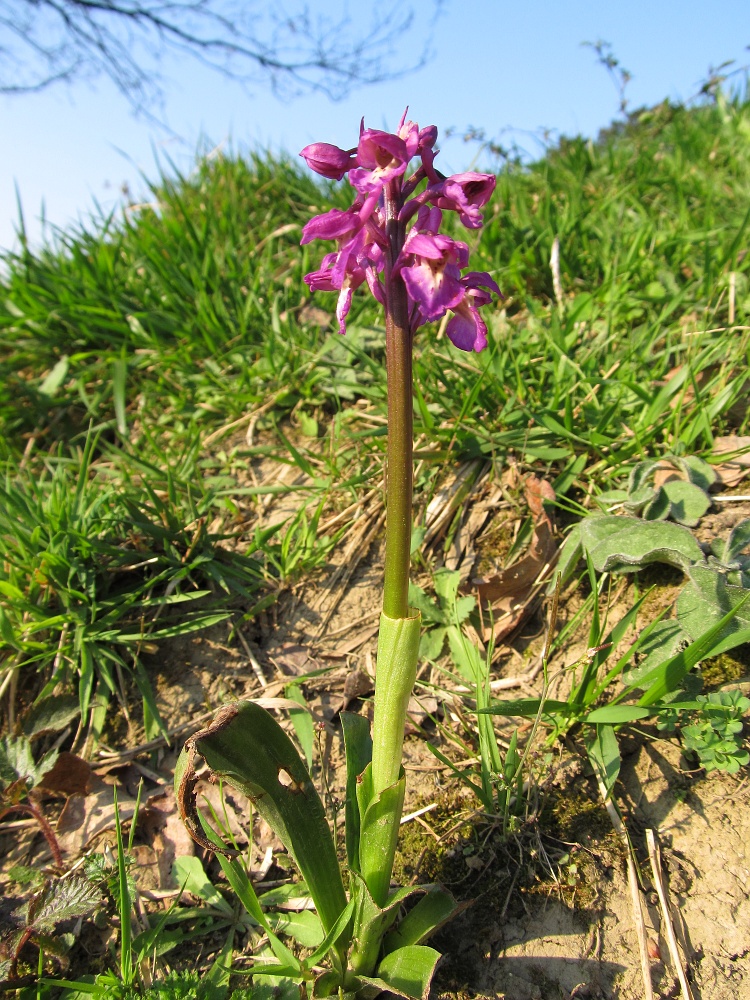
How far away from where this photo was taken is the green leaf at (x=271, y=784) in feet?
4.84

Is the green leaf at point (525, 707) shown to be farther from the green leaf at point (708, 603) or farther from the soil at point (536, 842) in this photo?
the green leaf at point (708, 603)

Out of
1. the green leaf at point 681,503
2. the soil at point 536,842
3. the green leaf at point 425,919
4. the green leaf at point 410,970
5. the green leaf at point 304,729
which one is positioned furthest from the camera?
the green leaf at point 681,503

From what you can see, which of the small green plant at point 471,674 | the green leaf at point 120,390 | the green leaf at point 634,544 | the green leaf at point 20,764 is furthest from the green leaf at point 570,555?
the green leaf at point 120,390

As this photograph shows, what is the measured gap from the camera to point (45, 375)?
405 cm

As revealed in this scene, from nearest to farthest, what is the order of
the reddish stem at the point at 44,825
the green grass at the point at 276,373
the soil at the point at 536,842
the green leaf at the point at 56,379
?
the soil at the point at 536,842
the reddish stem at the point at 44,825
the green grass at the point at 276,373
the green leaf at the point at 56,379

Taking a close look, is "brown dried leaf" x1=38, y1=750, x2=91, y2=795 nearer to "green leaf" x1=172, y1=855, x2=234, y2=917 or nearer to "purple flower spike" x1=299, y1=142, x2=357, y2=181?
"green leaf" x1=172, y1=855, x2=234, y2=917

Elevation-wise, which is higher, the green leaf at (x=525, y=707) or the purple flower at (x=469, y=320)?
the purple flower at (x=469, y=320)

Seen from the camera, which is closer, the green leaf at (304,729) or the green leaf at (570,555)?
the green leaf at (304,729)

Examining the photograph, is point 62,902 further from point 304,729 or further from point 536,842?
point 536,842

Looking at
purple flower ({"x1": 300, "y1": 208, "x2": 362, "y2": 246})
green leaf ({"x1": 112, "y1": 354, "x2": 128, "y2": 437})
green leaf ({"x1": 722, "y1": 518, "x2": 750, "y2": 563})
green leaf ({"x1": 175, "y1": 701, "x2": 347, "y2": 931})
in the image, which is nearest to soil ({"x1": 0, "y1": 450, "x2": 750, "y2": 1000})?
green leaf ({"x1": 722, "y1": 518, "x2": 750, "y2": 563})

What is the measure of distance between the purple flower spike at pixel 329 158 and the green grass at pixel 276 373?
138 cm

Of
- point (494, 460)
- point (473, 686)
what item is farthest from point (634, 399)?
point (473, 686)

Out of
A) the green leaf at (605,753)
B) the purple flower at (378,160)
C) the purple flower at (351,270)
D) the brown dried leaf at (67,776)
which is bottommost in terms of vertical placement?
the brown dried leaf at (67,776)

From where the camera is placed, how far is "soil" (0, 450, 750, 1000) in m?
1.73
